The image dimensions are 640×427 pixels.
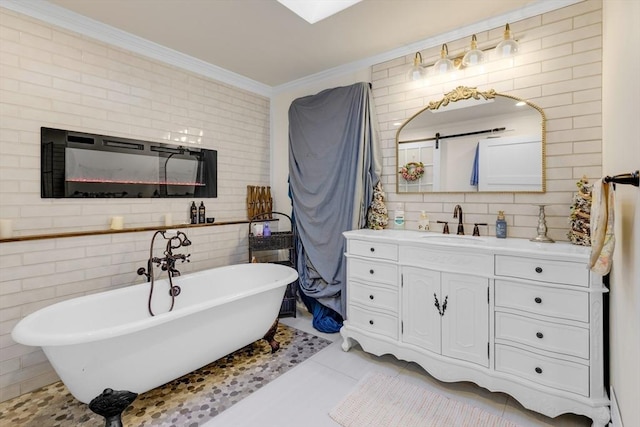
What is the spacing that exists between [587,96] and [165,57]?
355 cm

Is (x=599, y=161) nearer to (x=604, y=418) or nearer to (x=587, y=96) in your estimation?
(x=587, y=96)

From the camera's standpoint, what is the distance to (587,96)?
6.85 feet

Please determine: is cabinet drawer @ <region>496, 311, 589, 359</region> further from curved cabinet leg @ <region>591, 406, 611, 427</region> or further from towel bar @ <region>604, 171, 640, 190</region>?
towel bar @ <region>604, 171, 640, 190</region>

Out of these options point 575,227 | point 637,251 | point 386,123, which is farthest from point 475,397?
point 386,123

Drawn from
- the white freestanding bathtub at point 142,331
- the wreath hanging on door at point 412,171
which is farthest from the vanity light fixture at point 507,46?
the white freestanding bathtub at point 142,331

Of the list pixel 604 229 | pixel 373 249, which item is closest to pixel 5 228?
pixel 373 249

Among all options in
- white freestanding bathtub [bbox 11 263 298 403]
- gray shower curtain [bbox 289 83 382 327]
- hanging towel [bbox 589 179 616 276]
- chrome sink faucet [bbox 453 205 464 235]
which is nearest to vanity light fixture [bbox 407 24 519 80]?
gray shower curtain [bbox 289 83 382 327]

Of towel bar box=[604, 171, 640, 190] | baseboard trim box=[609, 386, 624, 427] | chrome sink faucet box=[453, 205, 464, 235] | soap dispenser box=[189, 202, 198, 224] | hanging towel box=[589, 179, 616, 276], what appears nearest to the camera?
towel bar box=[604, 171, 640, 190]

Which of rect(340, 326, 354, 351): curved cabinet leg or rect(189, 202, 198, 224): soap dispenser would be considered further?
rect(189, 202, 198, 224): soap dispenser

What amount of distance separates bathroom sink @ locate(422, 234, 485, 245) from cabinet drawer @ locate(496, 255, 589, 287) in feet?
0.83

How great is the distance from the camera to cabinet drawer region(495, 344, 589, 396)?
172 cm

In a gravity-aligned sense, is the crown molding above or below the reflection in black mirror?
above

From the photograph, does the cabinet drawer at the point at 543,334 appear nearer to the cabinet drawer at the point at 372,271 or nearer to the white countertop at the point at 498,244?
the white countertop at the point at 498,244

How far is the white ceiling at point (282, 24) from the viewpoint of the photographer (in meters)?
2.25
